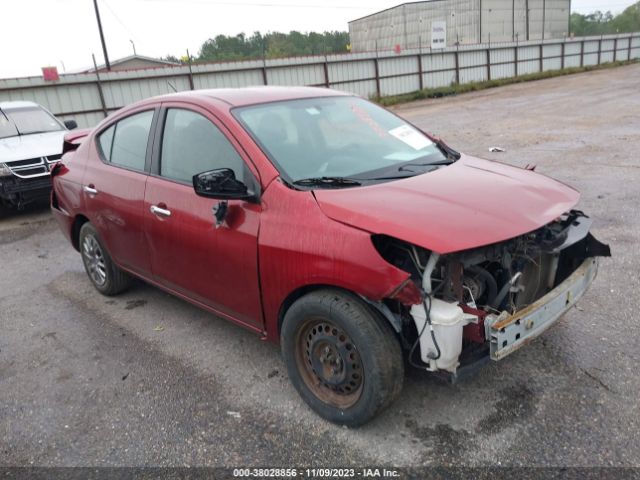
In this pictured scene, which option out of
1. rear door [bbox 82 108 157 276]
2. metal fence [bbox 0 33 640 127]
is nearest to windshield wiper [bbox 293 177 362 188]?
rear door [bbox 82 108 157 276]

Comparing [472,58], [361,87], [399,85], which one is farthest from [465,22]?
[361,87]

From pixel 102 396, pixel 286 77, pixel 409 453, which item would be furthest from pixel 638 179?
pixel 286 77

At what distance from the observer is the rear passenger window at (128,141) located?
393cm

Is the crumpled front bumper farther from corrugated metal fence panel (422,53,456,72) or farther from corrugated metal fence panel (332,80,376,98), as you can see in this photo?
corrugated metal fence panel (422,53,456,72)

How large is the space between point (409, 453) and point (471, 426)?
40 centimetres

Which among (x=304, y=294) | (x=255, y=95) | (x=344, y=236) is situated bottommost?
(x=304, y=294)

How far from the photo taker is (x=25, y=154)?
7.68 meters

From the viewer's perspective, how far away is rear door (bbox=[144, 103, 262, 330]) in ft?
9.98

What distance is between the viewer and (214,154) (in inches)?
130

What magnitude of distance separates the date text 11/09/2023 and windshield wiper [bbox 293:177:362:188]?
1458 mm

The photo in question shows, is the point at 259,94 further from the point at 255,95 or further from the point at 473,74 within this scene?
the point at 473,74

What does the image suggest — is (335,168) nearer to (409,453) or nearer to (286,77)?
(409,453)

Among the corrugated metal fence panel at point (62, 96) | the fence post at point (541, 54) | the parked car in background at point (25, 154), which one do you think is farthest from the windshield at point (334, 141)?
the fence post at point (541, 54)

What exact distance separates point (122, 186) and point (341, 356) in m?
2.30
